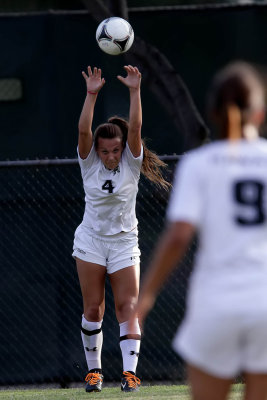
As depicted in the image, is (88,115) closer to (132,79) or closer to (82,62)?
(132,79)

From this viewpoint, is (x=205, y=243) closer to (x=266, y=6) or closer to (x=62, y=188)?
(x=62, y=188)

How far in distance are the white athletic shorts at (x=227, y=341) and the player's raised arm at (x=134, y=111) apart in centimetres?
350

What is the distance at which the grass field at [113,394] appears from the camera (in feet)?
22.5

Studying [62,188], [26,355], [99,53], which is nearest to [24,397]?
[26,355]

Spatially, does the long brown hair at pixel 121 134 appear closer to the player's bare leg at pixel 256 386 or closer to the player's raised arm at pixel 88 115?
the player's raised arm at pixel 88 115

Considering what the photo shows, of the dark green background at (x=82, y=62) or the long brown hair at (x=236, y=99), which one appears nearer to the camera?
the long brown hair at (x=236, y=99)

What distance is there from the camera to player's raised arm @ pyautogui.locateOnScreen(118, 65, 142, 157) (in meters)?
6.53

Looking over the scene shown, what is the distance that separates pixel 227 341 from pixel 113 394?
13.1ft

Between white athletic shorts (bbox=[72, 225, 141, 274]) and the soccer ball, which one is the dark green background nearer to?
the soccer ball

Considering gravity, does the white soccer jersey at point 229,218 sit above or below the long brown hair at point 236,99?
below

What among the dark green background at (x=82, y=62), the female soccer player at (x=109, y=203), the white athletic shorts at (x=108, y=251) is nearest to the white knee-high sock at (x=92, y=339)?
the female soccer player at (x=109, y=203)

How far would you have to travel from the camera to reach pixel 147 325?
838 centimetres

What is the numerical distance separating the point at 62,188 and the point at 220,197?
537 centimetres

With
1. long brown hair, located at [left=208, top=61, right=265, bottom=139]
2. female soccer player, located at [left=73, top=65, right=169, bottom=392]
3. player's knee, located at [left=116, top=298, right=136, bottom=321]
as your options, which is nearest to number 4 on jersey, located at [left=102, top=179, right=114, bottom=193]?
female soccer player, located at [left=73, top=65, right=169, bottom=392]
